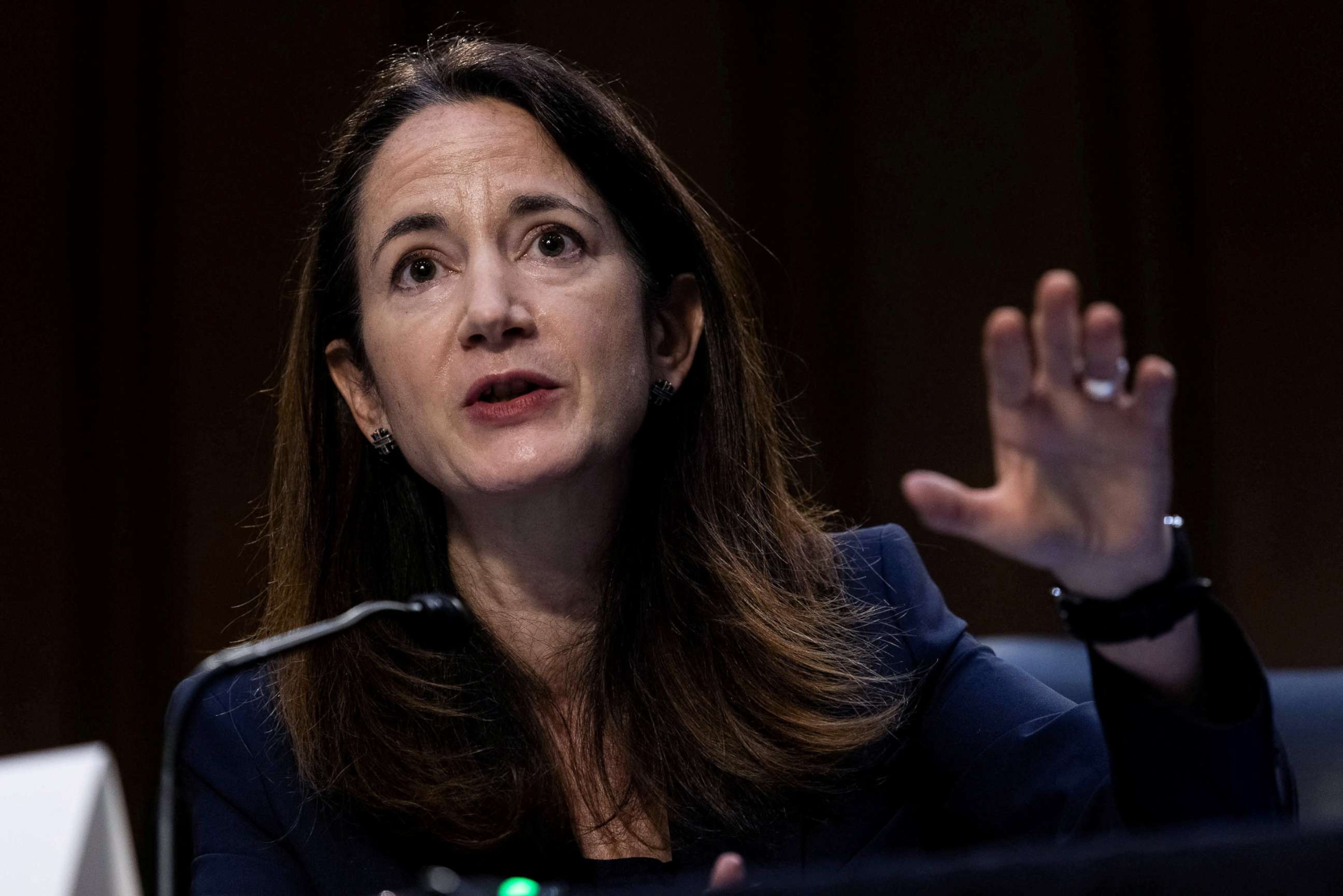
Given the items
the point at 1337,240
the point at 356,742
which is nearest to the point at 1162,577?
the point at 356,742

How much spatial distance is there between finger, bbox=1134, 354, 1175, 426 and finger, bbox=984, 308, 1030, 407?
0.20ft

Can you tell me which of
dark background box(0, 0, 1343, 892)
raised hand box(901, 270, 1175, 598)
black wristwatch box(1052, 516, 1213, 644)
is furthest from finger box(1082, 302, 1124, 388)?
dark background box(0, 0, 1343, 892)

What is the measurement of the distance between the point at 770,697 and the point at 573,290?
0.43m

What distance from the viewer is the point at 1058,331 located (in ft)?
2.50

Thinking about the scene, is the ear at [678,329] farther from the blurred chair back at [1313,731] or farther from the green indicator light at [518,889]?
the green indicator light at [518,889]

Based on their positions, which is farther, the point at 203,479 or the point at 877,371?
the point at 877,371

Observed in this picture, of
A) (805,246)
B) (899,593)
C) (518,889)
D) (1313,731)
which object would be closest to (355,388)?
(899,593)

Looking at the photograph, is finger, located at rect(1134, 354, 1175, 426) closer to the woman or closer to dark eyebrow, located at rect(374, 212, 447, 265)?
the woman

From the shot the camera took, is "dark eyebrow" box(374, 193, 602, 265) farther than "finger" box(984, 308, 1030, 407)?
Yes

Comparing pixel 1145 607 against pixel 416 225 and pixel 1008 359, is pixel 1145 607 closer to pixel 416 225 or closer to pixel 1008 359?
pixel 1008 359

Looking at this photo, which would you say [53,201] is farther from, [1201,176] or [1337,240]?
[1337,240]

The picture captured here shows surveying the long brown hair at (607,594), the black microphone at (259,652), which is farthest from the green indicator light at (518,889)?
the long brown hair at (607,594)

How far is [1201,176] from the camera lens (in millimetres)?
2805

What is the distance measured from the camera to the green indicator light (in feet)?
2.39
